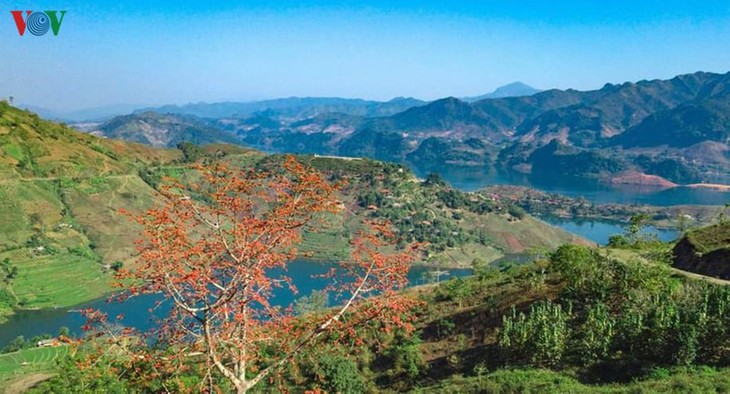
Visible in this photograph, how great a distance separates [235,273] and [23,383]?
22589 mm

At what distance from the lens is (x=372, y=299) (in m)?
6.18

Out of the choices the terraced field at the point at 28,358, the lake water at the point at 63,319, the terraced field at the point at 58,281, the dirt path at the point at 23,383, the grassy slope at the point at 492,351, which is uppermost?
the grassy slope at the point at 492,351

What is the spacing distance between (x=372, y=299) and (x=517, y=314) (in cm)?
1063

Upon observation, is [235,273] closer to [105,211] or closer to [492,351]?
[492,351]

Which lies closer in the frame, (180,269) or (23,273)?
(180,269)

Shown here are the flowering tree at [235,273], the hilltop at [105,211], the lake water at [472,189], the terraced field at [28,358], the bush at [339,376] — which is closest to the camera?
the flowering tree at [235,273]

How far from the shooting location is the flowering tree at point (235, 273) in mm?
5422

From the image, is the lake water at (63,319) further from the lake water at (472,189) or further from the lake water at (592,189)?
the lake water at (592,189)

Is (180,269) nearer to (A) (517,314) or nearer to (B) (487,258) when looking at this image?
(A) (517,314)

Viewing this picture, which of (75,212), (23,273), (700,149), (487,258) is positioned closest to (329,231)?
(487,258)

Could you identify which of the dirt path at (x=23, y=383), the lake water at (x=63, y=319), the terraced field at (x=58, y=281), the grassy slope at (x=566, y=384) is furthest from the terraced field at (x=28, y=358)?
the grassy slope at (x=566, y=384)

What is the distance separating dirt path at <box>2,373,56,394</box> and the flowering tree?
63.5 feet

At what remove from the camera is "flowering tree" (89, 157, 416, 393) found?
542 centimetres

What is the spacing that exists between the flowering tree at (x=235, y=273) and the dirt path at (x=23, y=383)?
63.5 ft
